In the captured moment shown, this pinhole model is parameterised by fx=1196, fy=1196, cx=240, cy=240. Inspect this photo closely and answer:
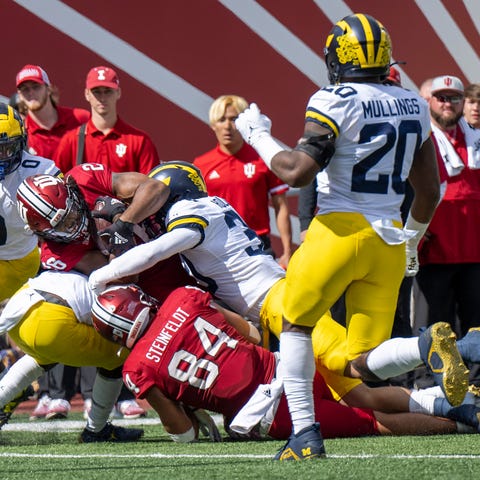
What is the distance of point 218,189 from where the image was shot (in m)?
7.21

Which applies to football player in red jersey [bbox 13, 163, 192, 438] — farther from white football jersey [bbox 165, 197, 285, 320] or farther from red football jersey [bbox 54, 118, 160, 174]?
red football jersey [bbox 54, 118, 160, 174]

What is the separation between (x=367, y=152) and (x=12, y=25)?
4091mm

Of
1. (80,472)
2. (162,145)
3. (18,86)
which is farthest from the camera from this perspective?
(162,145)

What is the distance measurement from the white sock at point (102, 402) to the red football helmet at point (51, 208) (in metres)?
0.70

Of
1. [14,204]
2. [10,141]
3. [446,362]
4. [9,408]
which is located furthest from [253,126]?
[9,408]

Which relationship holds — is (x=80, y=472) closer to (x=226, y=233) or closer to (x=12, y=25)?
(x=226, y=233)

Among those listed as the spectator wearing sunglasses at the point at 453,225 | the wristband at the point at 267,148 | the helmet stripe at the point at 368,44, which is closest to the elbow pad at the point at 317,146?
the wristband at the point at 267,148

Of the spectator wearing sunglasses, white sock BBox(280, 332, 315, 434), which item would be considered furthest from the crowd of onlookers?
white sock BBox(280, 332, 315, 434)

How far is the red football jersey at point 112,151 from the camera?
7.02 metres

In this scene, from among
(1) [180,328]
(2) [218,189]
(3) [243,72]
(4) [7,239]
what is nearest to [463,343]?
(1) [180,328]

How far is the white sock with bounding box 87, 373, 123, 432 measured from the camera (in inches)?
217

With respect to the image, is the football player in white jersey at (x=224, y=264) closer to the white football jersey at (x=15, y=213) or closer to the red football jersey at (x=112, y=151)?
the white football jersey at (x=15, y=213)

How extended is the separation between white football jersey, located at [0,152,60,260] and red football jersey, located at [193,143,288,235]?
61.3 inches

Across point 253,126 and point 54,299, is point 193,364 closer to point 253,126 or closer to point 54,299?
point 54,299
